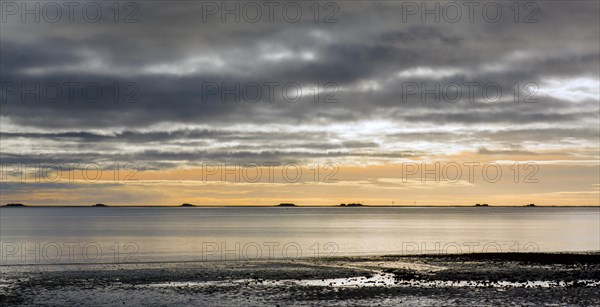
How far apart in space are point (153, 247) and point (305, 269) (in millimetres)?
48626

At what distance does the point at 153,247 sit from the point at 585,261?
208 ft

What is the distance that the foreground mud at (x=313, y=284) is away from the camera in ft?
117

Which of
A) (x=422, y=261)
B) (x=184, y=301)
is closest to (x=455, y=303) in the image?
(x=184, y=301)

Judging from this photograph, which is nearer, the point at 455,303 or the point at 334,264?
the point at 455,303

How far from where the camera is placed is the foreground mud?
35562 mm

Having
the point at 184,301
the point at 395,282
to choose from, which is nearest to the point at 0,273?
the point at 184,301

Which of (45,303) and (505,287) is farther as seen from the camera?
(505,287)

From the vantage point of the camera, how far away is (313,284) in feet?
142

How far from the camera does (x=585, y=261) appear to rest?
63062mm

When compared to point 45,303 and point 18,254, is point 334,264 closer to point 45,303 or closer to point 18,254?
point 45,303

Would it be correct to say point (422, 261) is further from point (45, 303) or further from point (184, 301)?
point (45, 303)

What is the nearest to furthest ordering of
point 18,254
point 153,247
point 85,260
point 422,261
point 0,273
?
point 0,273, point 422,261, point 85,260, point 18,254, point 153,247

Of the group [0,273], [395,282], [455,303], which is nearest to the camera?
[455,303]

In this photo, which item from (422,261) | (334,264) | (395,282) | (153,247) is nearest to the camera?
(395,282)
